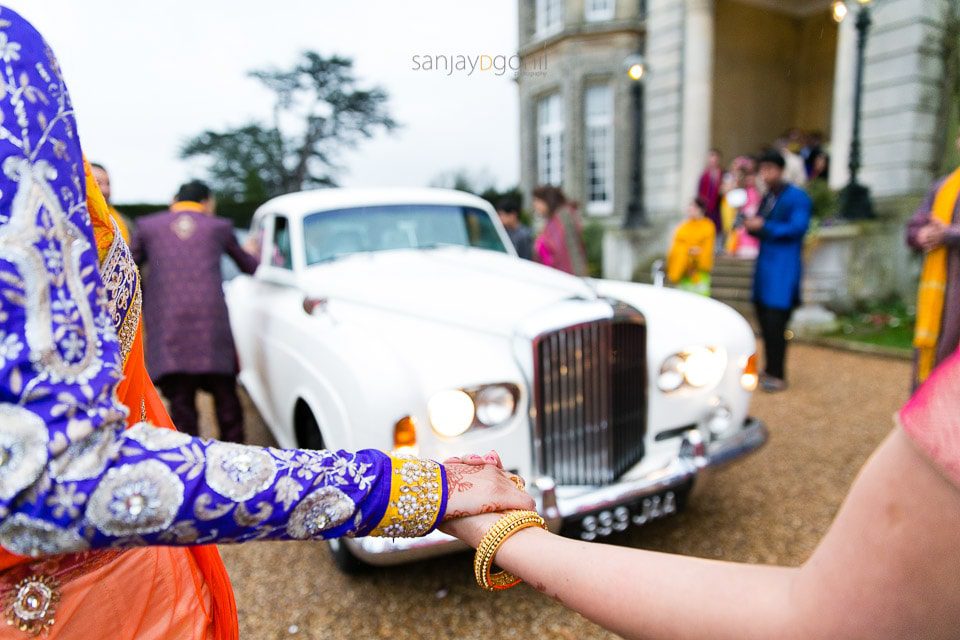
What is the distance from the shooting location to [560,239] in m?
5.58

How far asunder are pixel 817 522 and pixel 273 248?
378 centimetres

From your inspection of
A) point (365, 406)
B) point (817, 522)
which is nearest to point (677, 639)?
point (365, 406)

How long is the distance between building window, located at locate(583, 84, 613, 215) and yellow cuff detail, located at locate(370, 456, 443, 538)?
16.0 m

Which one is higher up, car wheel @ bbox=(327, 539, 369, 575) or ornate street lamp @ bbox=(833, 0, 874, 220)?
ornate street lamp @ bbox=(833, 0, 874, 220)

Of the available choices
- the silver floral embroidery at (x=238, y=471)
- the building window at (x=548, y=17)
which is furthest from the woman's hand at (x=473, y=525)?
the building window at (x=548, y=17)

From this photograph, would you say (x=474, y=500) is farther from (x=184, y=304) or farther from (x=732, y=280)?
(x=732, y=280)

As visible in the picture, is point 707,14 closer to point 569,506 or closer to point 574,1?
point 574,1

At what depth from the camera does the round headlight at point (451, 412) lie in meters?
2.35

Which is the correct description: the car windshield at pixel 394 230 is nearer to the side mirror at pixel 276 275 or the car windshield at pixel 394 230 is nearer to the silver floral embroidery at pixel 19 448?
the side mirror at pixel 276 275

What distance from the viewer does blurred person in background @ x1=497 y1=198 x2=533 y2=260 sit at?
6371 millimetres

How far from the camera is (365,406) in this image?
2.27m

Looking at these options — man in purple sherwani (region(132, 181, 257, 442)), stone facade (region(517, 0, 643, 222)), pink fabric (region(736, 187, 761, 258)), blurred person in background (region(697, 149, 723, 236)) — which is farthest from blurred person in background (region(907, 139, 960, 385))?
stone facade (region(517, 0, 643, 222))

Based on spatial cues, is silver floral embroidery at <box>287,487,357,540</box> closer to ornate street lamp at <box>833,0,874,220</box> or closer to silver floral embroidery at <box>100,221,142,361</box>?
silver floral embroidery at <box>100,221,142,361</box>

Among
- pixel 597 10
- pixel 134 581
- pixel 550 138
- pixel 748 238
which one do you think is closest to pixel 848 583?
pixel 134 581
